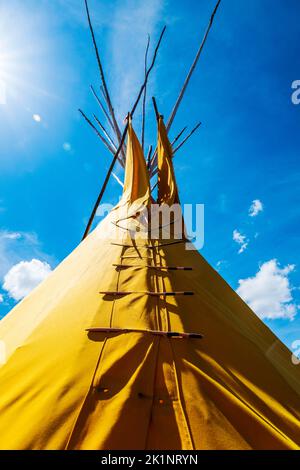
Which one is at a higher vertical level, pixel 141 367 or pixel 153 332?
pixel 153 332

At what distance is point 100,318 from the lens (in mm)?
1797

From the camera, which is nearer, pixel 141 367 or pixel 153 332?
pixel 141 367

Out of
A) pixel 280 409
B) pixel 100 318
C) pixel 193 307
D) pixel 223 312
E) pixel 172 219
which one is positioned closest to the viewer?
pixel 280 409

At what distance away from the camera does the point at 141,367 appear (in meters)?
1.44

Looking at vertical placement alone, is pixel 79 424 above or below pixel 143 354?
below

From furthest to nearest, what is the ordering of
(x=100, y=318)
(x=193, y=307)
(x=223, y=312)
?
(x=223, y=312) → (x=193, y=307) → (x=100, y=318)

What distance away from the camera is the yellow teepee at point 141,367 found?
1163mm

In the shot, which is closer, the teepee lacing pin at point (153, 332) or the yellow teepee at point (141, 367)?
the yellow teepee at point (141, 367)

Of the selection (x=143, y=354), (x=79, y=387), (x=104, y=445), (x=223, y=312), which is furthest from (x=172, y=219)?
(x=104, y=445)

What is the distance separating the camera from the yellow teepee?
1.16m

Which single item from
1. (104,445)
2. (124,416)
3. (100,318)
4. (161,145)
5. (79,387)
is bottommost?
(104,445)

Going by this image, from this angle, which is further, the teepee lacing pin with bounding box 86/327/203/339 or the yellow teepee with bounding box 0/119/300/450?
the teepee lacing pin with bounding box 86/327/203/339

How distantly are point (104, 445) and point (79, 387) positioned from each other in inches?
11.8

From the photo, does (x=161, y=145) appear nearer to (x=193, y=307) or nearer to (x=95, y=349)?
(x=193, y=307)
